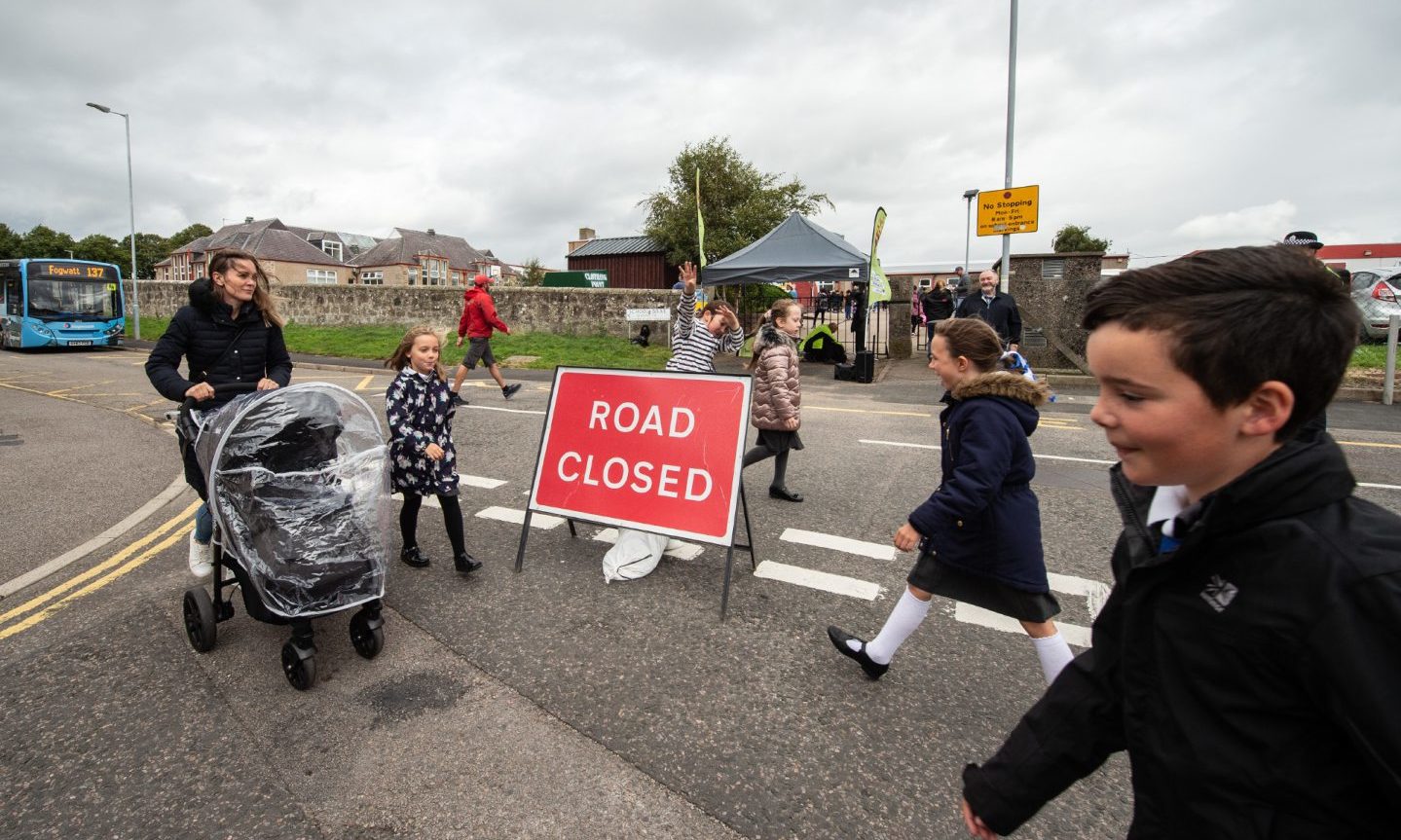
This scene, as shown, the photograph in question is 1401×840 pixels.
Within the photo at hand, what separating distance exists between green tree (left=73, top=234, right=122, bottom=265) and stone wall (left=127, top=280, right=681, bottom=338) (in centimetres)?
6871

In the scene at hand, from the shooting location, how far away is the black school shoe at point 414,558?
4512 millimetres

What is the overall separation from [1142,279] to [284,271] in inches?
3082

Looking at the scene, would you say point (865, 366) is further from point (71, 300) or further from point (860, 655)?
point (71, 300)

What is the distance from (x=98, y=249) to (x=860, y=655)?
100m

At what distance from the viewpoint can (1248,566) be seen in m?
1.02

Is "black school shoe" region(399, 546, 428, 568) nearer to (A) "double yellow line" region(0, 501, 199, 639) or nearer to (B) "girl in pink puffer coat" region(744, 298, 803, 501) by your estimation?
(A) "double yellow line" region(0, 501, 199, 639)

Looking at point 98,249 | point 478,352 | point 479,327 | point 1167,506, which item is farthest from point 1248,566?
point 98,249

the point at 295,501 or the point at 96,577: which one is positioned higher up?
the point at 295,501

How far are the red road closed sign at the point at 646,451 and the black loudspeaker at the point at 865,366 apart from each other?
33.4 ft

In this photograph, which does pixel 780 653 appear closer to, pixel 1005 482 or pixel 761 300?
pixel 1005 482

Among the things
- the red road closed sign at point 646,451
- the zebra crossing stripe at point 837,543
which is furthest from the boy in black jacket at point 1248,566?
the zebra crossing stripe at point 837,543

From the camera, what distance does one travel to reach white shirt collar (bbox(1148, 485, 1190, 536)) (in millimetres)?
1190

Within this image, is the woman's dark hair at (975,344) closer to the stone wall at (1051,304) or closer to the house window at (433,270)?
the stone wall at (1051,304)

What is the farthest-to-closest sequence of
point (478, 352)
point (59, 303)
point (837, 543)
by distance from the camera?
point (59, 303), point (478, 352), point (837, 543)
